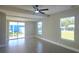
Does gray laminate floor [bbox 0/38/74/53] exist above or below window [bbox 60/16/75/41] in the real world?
below

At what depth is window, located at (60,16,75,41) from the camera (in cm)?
460

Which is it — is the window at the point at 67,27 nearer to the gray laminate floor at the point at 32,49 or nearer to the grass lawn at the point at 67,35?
the grass lawn at the point at 67,35

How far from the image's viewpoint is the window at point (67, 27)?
15.1ft

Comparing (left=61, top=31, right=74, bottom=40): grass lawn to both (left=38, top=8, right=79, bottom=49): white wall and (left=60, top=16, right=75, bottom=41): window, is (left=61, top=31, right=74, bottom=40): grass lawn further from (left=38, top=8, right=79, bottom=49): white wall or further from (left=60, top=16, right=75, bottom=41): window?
(left=38, top=8, right=79, bottom=49): white wall

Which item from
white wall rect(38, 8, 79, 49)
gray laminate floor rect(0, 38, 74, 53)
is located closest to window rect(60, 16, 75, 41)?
white wall rect(38, 8, 79, 49)

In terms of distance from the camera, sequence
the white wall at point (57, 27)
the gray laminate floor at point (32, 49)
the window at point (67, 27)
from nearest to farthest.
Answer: the gray laminate floor at point (32, 49)
the white wall at point (57, 27)
the window at point (67, 27)

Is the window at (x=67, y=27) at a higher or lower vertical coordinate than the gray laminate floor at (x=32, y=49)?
higher

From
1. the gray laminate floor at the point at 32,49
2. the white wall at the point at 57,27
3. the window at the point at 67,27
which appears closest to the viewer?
the gray laminate floor at the point at 32,49

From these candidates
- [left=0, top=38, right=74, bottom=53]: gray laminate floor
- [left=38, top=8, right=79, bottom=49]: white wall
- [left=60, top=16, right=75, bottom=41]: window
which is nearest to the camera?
[left=0, top=38, right=74, bottom=53]: gray laminate floor

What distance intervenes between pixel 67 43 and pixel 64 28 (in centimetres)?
78

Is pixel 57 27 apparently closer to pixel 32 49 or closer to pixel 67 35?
pixel 67 35

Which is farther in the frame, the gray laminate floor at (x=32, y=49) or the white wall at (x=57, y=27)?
the white wall at (x=57, y=27)

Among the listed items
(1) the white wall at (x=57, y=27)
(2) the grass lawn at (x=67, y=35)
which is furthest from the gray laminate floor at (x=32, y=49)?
(2) the grass lawn at (x=67, y=35)
